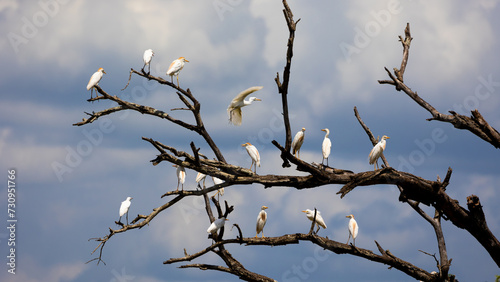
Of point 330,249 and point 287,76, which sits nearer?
point 287,76

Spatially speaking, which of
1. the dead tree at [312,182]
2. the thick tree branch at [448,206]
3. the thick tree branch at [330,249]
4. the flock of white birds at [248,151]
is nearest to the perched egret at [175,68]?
the flock of white birds at [248,151]

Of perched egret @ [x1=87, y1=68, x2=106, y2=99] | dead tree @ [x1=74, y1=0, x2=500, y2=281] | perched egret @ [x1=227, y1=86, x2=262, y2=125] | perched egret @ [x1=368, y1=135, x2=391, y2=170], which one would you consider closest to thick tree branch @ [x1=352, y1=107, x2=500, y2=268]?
dead tree @ [x1=74, y1=0, x2=500, y2=281]

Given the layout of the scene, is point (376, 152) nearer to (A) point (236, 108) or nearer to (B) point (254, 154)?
(B) point (254, 154)

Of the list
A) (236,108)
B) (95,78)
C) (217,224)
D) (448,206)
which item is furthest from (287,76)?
(95,78)

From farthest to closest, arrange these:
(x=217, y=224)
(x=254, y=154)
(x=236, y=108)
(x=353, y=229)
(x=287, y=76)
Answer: (x=353, y=229) < (x=254, y=154) < (x=217, y=224) < (x=236, y=108) < (x=287, y=76)

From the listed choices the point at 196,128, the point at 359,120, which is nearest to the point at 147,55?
the point at 196,128

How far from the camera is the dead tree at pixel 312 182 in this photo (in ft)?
30.1

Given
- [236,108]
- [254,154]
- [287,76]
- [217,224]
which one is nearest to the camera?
[287,76]

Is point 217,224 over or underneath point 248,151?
A: underneath

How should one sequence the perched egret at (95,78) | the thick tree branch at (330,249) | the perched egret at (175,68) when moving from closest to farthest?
the thick tree branch at (330,249)
the perched egret at (95,78)
the perched egret at (175,68)

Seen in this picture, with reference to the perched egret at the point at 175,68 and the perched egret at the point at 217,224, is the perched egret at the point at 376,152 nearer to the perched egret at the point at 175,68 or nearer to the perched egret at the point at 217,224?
the perched egret at the point at 217,224

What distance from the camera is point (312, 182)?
9641 mm

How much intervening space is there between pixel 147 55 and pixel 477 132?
8.19 meters

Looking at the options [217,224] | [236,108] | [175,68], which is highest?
[175,68]
